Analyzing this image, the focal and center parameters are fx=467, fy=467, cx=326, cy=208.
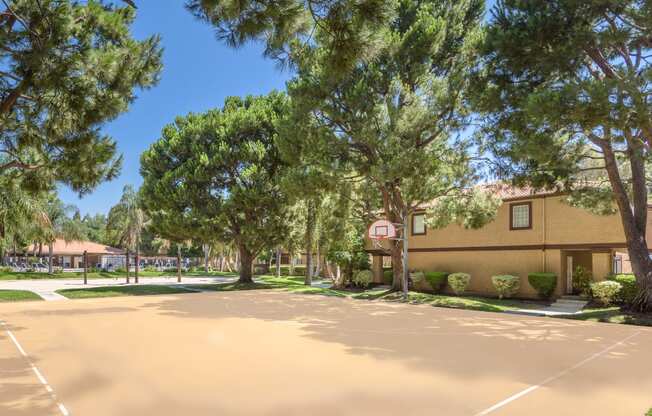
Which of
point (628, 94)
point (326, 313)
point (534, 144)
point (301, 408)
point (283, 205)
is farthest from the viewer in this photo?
point (283, 205)

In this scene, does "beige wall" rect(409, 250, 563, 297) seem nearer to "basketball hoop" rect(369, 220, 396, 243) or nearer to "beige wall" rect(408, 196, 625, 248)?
"beige wall" rect(408, 196, 625, 248)

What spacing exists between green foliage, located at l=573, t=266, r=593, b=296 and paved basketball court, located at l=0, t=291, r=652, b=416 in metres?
6.99

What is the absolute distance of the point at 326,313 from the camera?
15977 millimetres

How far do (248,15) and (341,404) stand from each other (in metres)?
5.33

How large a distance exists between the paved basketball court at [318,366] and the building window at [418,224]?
1183cm

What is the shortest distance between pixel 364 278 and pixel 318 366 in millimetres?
19376

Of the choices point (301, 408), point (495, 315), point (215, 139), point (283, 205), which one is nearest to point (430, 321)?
point (495, 315)

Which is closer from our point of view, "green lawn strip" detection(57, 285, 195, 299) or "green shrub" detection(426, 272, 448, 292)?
"green lawn strip" detection(57, 285, 195, 299)

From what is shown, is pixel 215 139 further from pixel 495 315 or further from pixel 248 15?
pixel 248 15

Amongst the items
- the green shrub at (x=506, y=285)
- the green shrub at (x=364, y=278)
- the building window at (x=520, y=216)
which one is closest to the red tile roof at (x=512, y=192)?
the building window at (x=520, y=216)

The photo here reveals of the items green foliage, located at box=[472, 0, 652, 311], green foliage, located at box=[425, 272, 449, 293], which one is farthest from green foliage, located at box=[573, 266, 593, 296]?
green foliage, located at box=[425, 272, 449, 293]

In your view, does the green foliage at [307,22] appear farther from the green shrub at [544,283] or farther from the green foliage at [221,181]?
the green foliage at [221,181]

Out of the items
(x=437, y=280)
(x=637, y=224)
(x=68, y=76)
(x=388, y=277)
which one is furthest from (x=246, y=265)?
(x=68, y=76)

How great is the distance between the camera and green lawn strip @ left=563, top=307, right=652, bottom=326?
14109 millimetres
